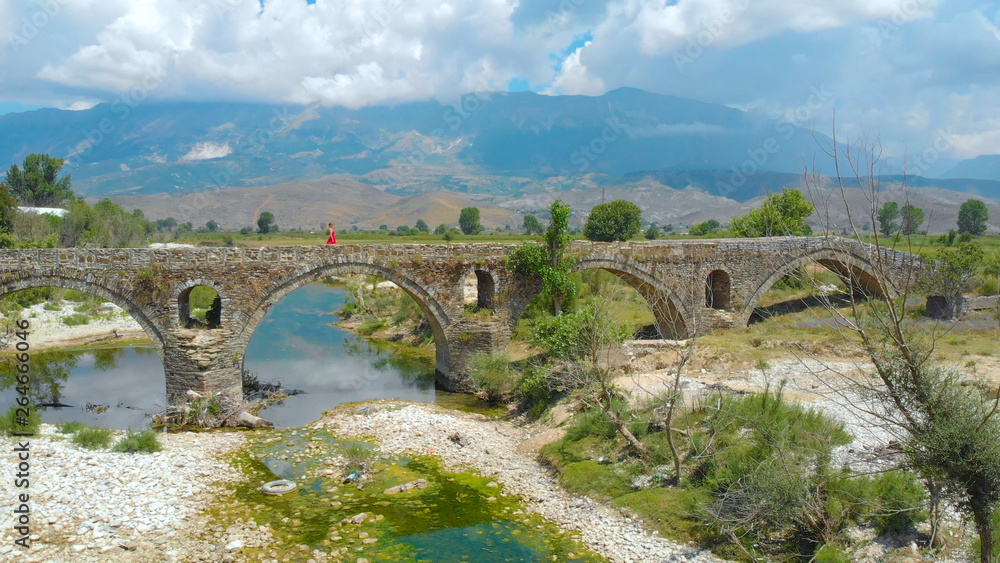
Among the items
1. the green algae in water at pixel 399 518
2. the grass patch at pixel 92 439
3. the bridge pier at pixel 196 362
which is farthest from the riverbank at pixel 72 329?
the green algae in water at pixel 399 518

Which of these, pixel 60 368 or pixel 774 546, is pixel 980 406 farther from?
pixel 60 368

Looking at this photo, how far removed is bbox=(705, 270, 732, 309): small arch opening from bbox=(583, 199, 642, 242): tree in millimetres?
26315

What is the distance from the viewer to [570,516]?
39.4 ft

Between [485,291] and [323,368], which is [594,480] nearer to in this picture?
[485,291]

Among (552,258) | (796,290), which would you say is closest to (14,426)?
(552,258)

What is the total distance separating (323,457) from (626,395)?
282 inches

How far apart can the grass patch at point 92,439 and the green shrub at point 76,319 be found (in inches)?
809

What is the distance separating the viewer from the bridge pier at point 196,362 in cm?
1869

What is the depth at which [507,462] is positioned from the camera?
14.9m

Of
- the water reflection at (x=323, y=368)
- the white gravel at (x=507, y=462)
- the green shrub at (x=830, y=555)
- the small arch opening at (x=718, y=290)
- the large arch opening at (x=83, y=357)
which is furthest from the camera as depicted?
the small arch opening at (x=718, y=290)

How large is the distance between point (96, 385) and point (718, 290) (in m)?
23.2

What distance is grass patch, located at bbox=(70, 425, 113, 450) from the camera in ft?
46.2

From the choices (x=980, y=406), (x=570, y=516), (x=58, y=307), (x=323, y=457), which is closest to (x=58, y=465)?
(x=323, y=457)

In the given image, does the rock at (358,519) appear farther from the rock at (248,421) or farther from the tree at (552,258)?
the tree at (552,258)
